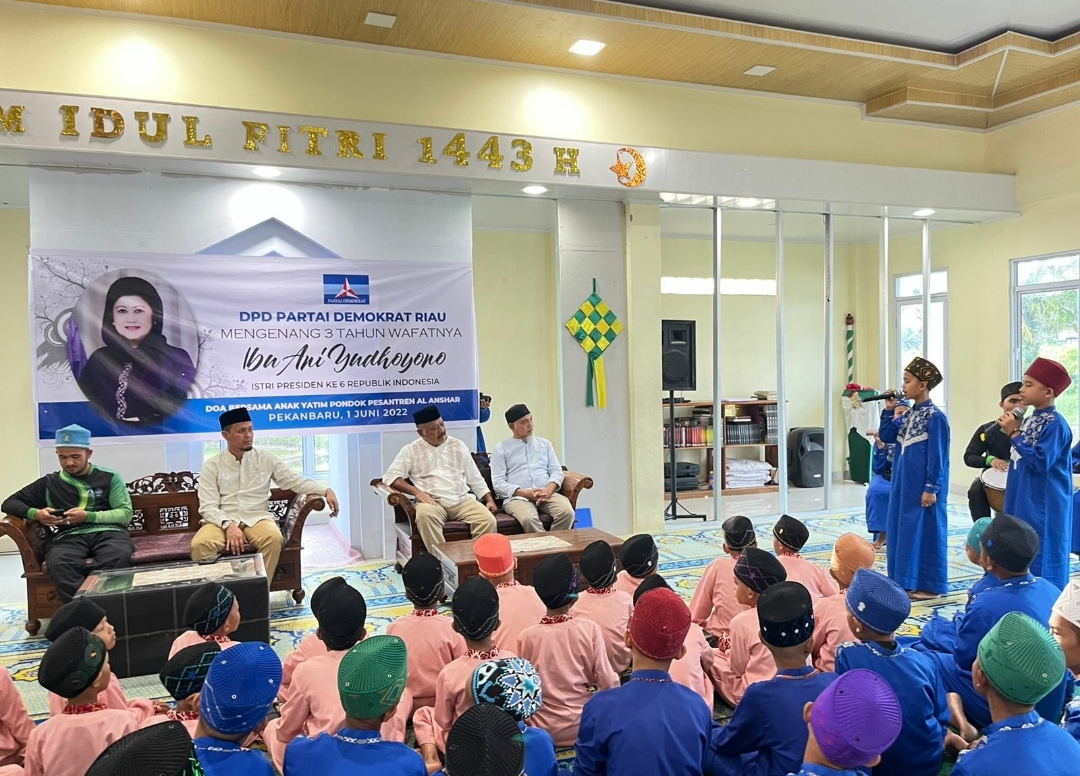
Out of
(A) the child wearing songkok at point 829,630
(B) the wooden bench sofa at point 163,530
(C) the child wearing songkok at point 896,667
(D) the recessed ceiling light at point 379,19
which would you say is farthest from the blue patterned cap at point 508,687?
(D) the recessed ceiling light at point 379,19

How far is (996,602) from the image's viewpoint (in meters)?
2.73

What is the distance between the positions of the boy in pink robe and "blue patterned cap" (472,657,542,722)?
71cm

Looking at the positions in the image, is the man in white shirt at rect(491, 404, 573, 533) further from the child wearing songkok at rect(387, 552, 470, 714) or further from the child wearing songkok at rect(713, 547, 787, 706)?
the child wearing songkok at rect(387, 552, 470, 714)

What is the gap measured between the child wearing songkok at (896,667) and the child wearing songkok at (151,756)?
1.76 meters

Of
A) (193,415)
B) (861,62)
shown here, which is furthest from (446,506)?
(861,62)

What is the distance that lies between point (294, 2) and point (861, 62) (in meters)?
4.19

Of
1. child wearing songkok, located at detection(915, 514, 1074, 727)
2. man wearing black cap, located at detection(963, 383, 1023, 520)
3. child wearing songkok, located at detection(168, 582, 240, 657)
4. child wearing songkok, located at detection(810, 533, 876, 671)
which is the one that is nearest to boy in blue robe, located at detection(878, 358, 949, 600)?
man wearing black cap, located at detection(963, 383, 1023, 520)

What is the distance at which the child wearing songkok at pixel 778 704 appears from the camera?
2047mm

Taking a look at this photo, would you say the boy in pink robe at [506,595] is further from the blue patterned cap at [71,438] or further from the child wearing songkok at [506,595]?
the blue patterned cap at [71,438]

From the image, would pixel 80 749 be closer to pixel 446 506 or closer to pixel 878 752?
pixel 878 752

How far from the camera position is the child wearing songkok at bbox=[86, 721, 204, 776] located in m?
1.19

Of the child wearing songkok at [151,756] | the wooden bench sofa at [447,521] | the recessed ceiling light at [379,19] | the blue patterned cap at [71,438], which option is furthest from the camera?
the wooden bench sofa at [447,521]

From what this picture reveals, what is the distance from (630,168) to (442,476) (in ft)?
9.29

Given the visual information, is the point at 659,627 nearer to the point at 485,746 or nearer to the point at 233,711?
the point at 485,746
